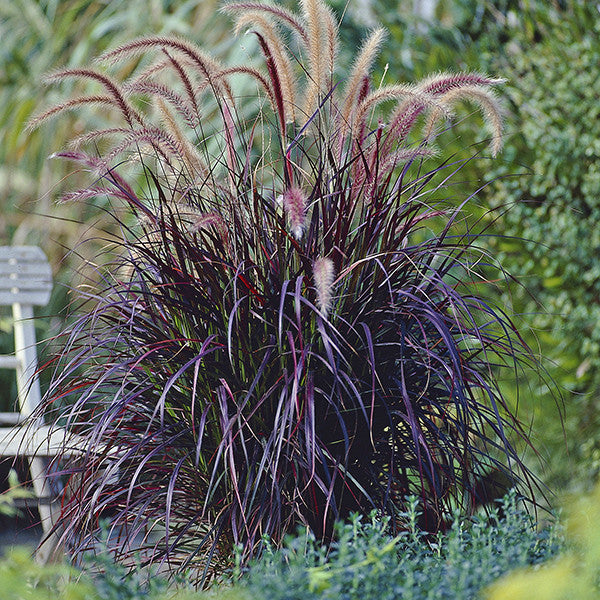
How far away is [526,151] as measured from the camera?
3842 mm

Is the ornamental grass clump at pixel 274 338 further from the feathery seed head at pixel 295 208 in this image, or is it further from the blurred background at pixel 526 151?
the blurred background at pixel 526 151

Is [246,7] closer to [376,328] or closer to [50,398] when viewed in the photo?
[376,328]

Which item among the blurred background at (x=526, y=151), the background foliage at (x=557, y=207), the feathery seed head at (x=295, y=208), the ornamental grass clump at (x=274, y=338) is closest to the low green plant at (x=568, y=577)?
the ornamental grass clump at (x=274, y=338)

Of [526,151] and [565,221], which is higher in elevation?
[526,151]

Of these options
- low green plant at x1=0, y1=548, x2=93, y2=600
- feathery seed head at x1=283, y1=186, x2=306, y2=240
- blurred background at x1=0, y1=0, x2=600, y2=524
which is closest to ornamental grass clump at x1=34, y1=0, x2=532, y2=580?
feathery seed head at x1=283, y1=186, x2=306, y2=240

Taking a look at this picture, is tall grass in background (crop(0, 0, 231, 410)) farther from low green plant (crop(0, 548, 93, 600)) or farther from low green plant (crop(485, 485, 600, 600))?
low green plant (crop(485, 485, 600, 600))

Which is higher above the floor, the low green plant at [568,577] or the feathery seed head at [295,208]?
the feathery seed head at [295,208]

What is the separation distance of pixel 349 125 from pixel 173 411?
0.73m

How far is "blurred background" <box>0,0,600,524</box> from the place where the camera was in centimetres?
347

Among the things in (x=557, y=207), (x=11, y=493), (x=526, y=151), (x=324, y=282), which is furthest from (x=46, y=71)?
(x=324, y=282)

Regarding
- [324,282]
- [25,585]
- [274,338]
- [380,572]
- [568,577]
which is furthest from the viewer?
[274,338]

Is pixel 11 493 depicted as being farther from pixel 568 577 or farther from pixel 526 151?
pixel 526 151

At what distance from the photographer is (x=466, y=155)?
387 cm

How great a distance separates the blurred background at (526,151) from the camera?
3.47 metres
